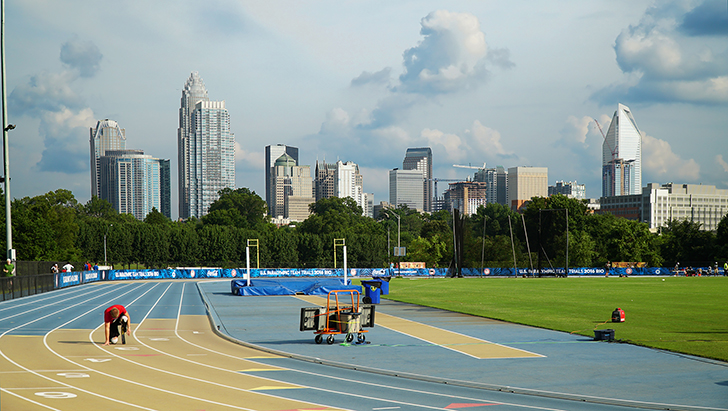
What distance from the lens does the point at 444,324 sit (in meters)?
24.1

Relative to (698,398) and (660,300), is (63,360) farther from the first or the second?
(660,300)

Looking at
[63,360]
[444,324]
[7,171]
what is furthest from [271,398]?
[7,171]

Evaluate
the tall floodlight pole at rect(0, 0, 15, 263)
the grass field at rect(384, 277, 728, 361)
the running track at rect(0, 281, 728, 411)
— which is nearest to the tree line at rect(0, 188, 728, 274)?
the grass field at rect(384, 277, 728, 361)

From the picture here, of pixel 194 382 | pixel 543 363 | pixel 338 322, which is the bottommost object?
pixel 543 363

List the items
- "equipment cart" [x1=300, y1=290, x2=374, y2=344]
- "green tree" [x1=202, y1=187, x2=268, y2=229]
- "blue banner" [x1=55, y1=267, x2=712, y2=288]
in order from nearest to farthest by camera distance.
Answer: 1. "equipment cart" [x1=300, y1=290, x2=374, y2=344]
2. "blue banner" [x1=55, y1=267, x2=712, y2=288]
3. "green tree" [x1=202, y1=187, x2=268, y2=229]

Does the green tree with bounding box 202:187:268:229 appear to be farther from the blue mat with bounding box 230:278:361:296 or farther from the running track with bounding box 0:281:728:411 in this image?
the running track with bounding box 0:281:728:411

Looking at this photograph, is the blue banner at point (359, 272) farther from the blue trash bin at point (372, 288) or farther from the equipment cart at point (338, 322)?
the equipment cart at point (338, 322)

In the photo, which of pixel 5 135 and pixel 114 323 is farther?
pixel 5 135

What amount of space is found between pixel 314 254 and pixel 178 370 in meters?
99.1

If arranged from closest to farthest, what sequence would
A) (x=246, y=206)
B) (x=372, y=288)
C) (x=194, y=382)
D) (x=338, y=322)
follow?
(x=194, y=382), (x=338, y=322), (x=372, y=288), (x=246, y=206)

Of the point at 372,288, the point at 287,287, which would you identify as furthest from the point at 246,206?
the point at 372,288

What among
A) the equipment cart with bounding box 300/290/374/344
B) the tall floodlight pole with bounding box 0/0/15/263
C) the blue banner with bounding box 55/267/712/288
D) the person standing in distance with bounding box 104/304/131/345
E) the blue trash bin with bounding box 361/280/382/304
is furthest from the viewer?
the blue banner with bounding box 55/267/712/288

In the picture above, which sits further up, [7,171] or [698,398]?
[7,171]

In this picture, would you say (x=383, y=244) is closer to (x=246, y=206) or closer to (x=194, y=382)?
(x=246, y=206)
